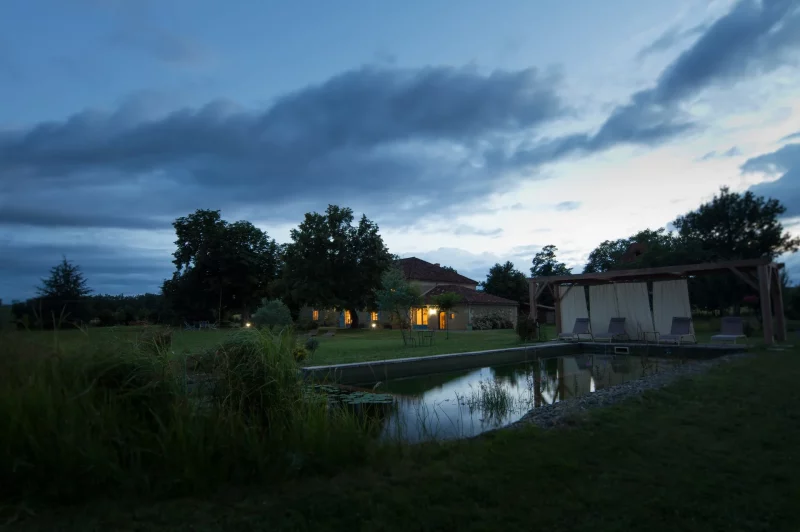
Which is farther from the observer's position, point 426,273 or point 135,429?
point 426,273

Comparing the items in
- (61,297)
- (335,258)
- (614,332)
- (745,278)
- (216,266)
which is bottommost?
(614,332)

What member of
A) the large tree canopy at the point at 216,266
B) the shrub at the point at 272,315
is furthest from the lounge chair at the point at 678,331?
the large tree canopy at the point at 216,266

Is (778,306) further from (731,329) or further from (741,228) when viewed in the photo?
(741,228)

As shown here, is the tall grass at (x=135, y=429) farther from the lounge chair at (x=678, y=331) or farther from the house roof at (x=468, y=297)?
the house roof at (x=468, y=297)

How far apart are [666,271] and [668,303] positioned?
1894 millimetres

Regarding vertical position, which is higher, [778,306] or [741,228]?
[741,228]

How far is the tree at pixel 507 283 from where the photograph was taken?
4331 cm

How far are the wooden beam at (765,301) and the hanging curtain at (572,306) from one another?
593cm

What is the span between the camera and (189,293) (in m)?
39.4

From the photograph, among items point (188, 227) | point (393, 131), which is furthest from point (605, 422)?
point (188, 227)

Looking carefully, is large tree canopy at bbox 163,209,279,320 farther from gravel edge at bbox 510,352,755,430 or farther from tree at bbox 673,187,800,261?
gravel edge at bbox 510,352,755,430

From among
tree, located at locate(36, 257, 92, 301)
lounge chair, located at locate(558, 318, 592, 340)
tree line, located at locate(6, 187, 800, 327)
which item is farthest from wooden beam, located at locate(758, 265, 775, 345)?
tree, located at locate(36, 257, 92, 301)

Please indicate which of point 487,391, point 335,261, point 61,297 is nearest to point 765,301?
point 487,391

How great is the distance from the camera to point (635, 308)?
Answer: 59.4 ft
